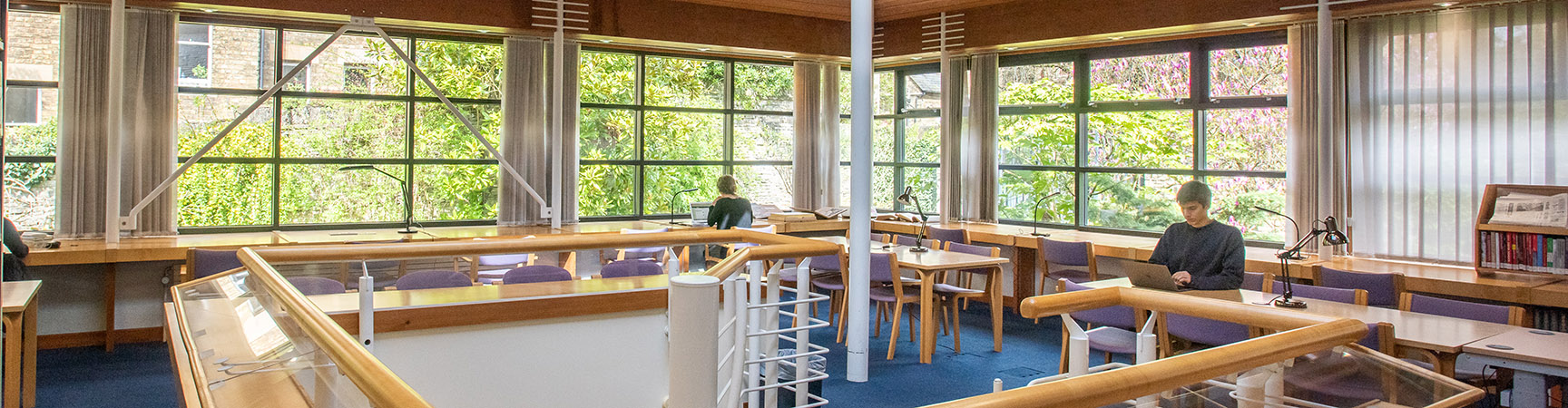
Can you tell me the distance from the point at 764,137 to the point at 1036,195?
2496 millimetres

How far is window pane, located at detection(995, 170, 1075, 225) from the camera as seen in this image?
313 inches

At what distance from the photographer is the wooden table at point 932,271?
18.5 feet

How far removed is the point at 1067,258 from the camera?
21.7 feet

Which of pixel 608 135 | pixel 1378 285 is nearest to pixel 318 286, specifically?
pixel 1378 285

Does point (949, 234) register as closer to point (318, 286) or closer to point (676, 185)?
point (676, 185)

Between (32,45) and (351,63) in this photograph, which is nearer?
(32,45)

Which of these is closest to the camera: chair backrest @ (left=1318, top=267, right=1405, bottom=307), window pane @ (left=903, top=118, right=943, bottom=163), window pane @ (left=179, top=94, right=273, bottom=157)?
chair backrest @ (left=1318, top=267, right=1405, bottom=307)

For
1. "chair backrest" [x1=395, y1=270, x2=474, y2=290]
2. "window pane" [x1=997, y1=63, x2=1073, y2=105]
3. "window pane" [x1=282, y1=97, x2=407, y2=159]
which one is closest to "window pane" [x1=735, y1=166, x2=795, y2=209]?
"window pane" [x1=997, y1=63, x2=1073, y2=105]

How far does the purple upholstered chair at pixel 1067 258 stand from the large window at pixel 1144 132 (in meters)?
0.89

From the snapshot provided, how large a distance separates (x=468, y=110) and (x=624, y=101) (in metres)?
1.32

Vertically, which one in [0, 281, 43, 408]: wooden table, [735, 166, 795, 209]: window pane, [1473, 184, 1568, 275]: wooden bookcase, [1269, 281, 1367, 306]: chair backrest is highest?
[735, 166, 795, 209]: window pane

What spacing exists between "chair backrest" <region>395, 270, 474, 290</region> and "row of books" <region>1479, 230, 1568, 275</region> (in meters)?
5.28

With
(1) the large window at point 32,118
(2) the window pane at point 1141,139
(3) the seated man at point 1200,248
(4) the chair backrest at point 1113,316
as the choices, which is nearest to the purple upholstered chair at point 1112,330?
(4) the chair backrest at point 1113,316

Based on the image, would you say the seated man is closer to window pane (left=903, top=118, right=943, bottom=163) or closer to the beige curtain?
window pane (left=903, top=118, right=943, bottom=163)
